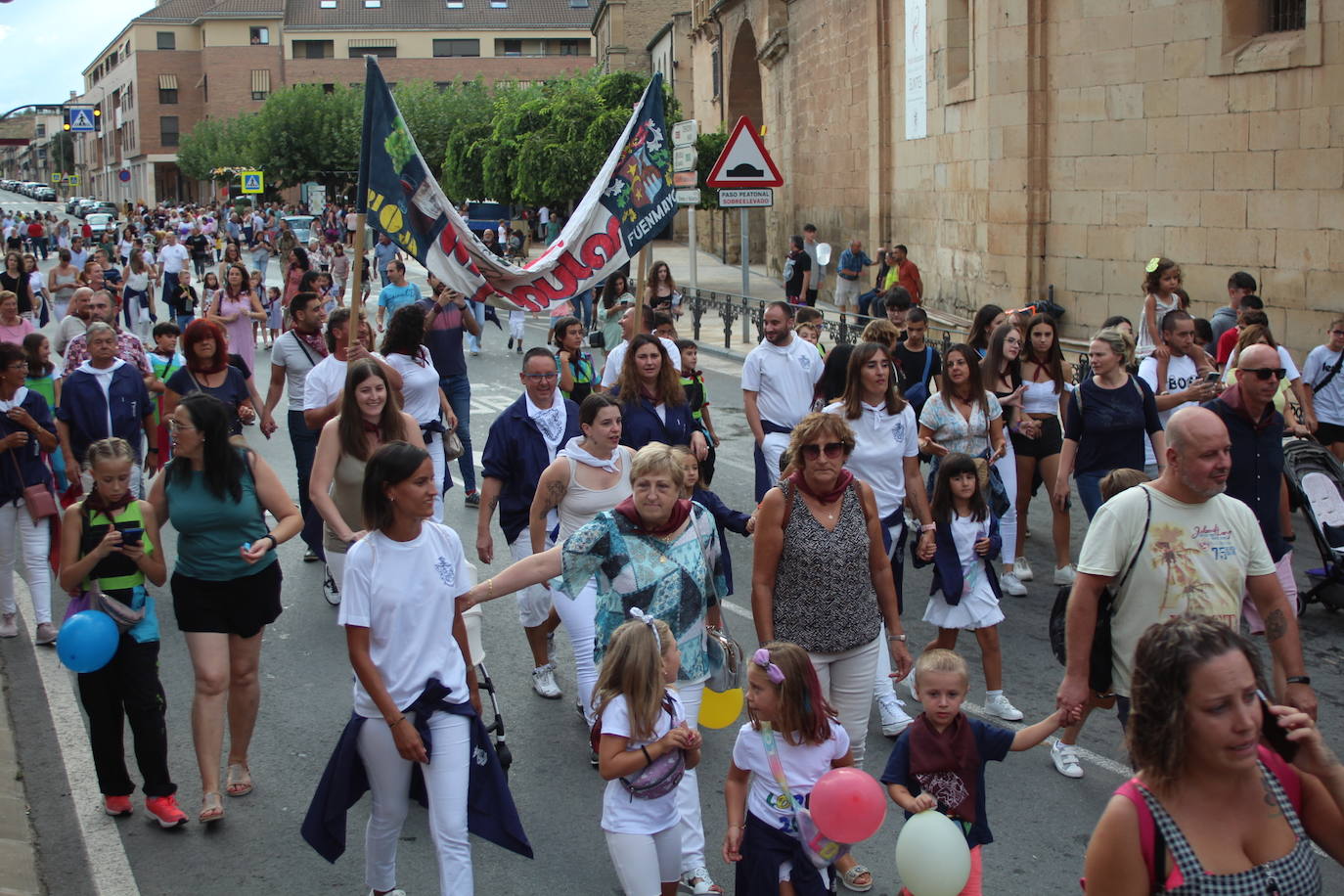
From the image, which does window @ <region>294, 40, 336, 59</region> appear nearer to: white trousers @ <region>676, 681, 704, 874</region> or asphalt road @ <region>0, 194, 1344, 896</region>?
asphalt road @ <region>0, 194, 1344, 896</region>

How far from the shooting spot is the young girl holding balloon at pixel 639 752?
14.5 ft

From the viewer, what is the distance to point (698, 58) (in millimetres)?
45938

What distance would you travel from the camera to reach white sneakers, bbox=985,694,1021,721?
6590mm

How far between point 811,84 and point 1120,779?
26074 millimetres

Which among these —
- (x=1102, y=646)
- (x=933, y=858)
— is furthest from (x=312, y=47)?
(x=933, y=858)

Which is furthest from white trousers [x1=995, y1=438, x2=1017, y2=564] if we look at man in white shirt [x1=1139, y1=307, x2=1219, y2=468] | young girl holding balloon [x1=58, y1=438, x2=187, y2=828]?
young girl holding balloon [x1=58, y1=438, x2=187, y2=828]

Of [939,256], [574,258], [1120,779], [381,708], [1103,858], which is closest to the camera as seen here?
[1103,858]

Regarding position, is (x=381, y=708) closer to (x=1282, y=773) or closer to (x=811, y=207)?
(x=1282, y=773)

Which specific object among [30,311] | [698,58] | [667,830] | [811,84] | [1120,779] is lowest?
[1120,779]

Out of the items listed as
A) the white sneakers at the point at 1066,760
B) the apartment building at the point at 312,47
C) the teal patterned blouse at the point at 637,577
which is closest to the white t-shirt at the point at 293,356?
the teal patterned blouse at the point at 637,577

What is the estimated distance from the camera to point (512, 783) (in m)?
6.09

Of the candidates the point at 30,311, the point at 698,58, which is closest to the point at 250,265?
the point at 698,58

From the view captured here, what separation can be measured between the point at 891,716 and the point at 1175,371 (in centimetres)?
360

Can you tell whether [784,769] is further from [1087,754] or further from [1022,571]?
[1022,571]
